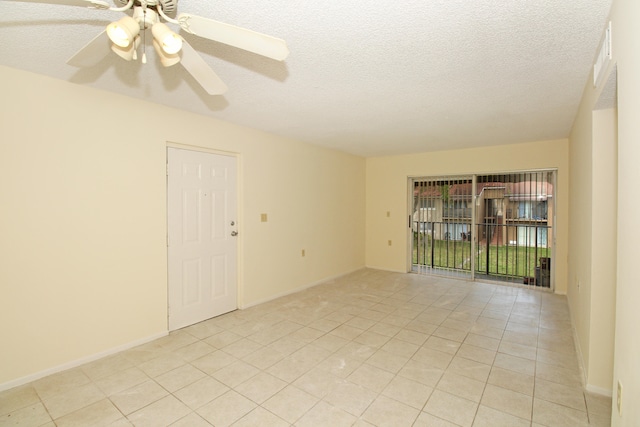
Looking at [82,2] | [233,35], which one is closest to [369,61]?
[233,35]

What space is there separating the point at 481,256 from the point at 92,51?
19.0ft

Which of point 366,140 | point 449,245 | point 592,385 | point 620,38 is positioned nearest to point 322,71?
point 620,38

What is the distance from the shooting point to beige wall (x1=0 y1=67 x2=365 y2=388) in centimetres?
222

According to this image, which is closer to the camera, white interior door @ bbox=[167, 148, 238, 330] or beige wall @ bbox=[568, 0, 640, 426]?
beige wall @ bbox=[568, 0, 640, 426]

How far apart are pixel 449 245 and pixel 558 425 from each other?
400 centimetres

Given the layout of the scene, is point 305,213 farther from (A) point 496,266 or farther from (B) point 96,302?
(A) point 496,266

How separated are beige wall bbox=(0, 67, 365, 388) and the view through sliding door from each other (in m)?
3.78

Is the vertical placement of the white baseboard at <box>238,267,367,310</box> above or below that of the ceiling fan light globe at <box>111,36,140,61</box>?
below

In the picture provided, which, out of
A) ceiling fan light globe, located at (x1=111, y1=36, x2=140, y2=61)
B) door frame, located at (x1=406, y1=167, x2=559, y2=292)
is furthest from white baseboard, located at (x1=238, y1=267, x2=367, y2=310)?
ceiling fan light globe, located at (x1=111, y1=36, x2=140, y2=61)

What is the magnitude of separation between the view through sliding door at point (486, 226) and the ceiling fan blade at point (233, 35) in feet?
15.8

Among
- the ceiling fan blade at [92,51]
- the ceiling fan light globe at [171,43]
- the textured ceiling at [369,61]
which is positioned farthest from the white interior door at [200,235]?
the ceiling fan light globe at [171,43]

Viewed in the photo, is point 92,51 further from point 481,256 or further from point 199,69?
point 481,256

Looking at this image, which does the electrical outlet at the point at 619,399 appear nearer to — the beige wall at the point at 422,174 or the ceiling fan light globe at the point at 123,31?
the ceiling fan light globe at the point at 123,31

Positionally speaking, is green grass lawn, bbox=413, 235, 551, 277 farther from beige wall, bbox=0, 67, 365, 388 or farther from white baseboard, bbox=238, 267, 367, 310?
beige wall, bbox=0, 67, 365, 388
